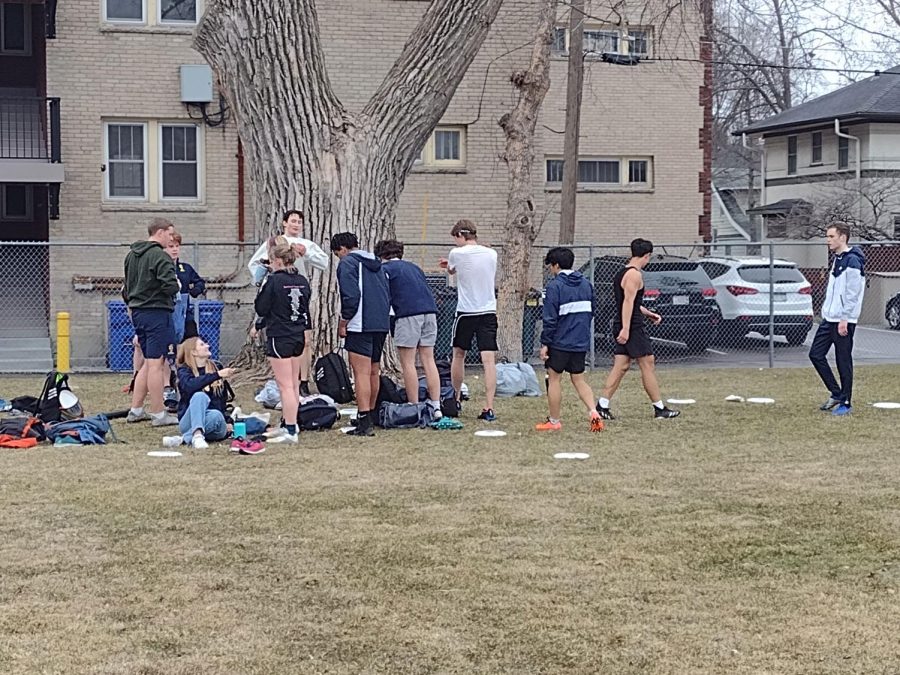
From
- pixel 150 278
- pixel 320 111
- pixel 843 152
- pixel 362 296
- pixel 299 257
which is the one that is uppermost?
pixel 843 152

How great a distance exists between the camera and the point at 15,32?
79.3ft

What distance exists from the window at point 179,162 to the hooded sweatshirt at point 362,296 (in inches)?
447

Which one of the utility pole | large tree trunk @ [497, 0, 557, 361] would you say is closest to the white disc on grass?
large tree trunk @ [497, 0, 557, 361]

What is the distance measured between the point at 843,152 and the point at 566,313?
30.1 metres

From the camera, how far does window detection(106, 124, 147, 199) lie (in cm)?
2144

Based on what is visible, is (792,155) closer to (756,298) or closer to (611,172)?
(611,172)

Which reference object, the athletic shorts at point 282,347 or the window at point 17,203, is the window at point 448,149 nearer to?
the window at point 17,203

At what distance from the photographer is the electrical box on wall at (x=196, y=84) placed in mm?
21172

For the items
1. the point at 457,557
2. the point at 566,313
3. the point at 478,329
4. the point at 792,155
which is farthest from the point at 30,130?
the point at 792,155

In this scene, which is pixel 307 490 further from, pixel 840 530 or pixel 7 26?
pixel 7 26

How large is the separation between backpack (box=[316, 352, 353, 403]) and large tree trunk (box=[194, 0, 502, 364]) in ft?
4.61

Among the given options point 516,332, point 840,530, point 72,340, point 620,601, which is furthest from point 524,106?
point 620,601

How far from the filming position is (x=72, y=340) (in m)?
20.2

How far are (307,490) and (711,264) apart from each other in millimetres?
12759
